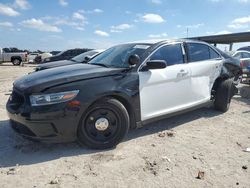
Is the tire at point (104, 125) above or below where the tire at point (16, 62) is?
above

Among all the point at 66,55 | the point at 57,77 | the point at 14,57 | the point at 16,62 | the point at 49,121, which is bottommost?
the point at 16,62

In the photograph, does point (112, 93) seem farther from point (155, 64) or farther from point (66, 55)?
point (66, 55)

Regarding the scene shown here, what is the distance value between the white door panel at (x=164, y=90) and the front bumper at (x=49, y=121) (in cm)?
123

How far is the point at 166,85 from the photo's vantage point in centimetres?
509

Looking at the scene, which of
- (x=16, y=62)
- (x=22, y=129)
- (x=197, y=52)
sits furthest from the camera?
(x=16, y=62)

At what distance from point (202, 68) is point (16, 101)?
11.6 feet

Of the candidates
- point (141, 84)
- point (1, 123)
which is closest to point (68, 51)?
point (1, 123)

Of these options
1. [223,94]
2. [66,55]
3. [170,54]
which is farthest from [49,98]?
[66,55]

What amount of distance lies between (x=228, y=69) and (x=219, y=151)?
2.78 metres

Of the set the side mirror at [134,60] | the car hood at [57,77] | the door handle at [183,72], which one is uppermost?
the side mirror at [134,60]

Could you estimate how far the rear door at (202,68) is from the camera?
568 cm

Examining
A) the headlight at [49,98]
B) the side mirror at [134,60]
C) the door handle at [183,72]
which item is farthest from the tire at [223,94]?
the headlight at [49,98]

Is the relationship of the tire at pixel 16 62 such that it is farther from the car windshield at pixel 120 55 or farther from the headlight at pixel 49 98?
the headlight at pixel 49 98

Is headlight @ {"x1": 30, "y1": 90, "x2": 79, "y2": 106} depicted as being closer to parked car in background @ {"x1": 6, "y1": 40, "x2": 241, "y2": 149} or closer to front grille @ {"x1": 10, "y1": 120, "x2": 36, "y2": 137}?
parked car in background @ {"x1": 6, "y1": 40, "x2": 241, "y2": 149}
